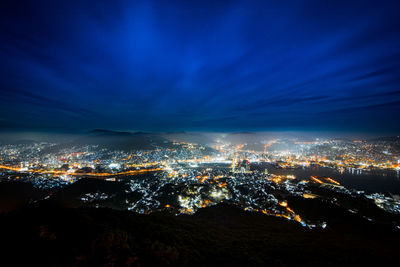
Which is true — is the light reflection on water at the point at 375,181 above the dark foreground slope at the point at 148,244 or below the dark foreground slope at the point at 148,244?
below

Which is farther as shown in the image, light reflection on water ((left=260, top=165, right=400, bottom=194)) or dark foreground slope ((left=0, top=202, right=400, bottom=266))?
light reflection on water ((left=260, top=165, right=400, bottom=194))

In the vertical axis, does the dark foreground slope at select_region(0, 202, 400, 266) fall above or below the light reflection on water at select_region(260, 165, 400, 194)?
above

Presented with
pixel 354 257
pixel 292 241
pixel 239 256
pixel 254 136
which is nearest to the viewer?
pixel 239 256

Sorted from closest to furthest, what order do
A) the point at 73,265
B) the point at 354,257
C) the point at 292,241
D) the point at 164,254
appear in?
the point at 73,265, the point at 164,254, the point at 354,257, the point at 292,241

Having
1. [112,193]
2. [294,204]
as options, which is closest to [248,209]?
[294,204]

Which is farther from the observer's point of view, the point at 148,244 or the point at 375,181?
the point at 375,181

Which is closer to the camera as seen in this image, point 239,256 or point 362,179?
point 239,256

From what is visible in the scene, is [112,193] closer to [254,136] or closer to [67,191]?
[67,191]

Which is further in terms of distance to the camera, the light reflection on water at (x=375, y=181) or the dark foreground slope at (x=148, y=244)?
the light reflection on water at (x=375, y=181)
